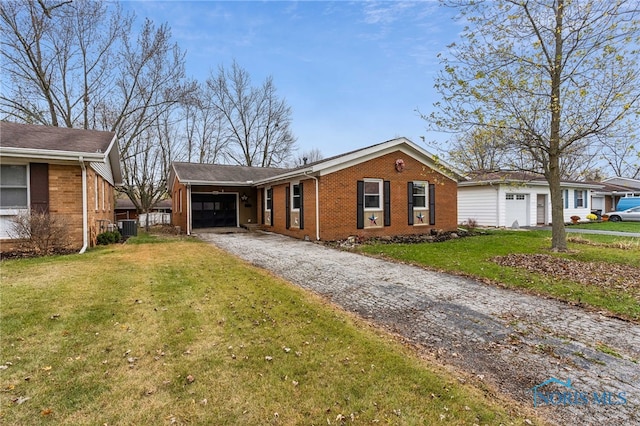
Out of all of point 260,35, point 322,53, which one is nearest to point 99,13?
point 260,35

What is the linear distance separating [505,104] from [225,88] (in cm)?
2962

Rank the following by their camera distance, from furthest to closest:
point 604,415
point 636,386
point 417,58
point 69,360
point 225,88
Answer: point 225,88 → point 417,58 → point 69,360 → point 636,386 → point 604,415

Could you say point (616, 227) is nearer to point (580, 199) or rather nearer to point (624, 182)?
point (580, 199)

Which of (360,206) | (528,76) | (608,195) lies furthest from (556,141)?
(608,195)

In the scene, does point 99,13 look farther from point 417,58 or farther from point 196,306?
point 196,306

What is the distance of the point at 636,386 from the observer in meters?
2.97

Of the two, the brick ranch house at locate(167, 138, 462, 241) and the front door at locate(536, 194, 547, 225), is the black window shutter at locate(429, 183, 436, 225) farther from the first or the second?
the front door at locate(536, 194, 547, 225)

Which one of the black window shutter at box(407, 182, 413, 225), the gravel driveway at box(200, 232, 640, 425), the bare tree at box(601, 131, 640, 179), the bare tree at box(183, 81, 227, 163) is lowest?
the gravel driveway at box(200, 232, 640, 425)

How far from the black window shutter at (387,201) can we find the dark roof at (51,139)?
10105mm

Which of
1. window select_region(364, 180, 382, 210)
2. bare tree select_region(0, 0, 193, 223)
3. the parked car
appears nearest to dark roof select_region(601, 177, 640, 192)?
the parked car

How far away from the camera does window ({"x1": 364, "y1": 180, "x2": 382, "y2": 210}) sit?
13.4 meters

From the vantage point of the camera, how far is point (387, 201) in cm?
1373

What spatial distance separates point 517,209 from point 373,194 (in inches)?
477

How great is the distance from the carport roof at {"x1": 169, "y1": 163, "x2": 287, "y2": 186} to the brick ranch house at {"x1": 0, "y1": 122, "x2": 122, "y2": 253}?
6.69 metres
